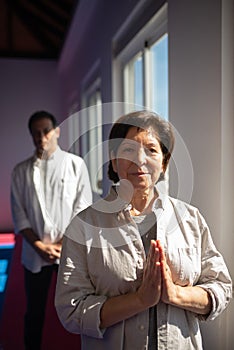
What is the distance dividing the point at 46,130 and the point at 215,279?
128cm

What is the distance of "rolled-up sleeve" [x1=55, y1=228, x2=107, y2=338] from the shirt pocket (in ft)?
0.57

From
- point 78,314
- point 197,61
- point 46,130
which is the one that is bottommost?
point 78,314

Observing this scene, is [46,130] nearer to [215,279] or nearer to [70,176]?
[70,176]

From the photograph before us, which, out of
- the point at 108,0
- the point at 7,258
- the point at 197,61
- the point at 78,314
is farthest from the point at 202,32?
the point at 7,258

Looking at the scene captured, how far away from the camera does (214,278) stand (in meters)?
0.97

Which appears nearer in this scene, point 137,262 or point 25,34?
point 137,262

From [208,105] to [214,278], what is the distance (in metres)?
0.53

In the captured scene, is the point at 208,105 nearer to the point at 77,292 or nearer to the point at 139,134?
the point at 139,134

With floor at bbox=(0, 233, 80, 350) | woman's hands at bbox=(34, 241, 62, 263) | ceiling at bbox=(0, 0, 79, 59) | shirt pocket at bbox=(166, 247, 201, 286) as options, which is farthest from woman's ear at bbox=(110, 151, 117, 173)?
ceiling at bbox=(0, 0, 79, 59)

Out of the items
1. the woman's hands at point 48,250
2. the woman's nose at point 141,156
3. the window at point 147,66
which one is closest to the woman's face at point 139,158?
the woman's nose at point 141,156

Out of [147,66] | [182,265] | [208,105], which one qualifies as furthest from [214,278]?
[147,66]

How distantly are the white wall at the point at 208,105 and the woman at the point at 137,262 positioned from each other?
0.24 metres

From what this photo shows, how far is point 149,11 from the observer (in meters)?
1.89

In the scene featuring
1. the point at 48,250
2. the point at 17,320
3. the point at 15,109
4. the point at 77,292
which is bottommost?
the point at 17,320
